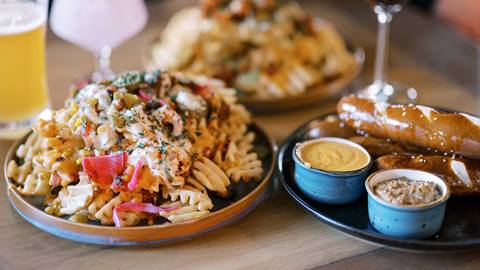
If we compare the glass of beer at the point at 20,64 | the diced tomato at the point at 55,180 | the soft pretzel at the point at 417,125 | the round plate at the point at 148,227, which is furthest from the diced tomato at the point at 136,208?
the glass of beer at the point at 20,64

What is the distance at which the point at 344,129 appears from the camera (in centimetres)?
191

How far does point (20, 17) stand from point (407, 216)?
1.38 metres

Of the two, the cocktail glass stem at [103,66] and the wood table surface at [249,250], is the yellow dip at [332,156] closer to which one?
the wood table surface at [249,250]

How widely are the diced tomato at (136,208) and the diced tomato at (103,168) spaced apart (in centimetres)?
8

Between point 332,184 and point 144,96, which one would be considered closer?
point 332,184

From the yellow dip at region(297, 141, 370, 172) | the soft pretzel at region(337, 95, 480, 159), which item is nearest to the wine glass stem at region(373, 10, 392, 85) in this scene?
the soft pretzel at region(337, 95, 480, 159)

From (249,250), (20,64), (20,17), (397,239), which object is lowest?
(249,250)

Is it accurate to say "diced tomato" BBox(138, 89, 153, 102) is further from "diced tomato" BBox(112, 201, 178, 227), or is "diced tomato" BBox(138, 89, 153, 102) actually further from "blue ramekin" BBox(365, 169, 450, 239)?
"blue ramekin" BBox(365, 169, 450, 239)

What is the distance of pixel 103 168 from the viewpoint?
5.34 ft

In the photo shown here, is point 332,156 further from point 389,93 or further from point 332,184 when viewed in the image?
point 389,93

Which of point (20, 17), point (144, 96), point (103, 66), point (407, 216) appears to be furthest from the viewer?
point (103, 66)

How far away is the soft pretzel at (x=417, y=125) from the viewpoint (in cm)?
165

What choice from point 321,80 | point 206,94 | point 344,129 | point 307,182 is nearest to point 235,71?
point 321,80

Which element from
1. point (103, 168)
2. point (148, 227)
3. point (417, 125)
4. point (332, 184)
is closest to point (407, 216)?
point (332, 184)
